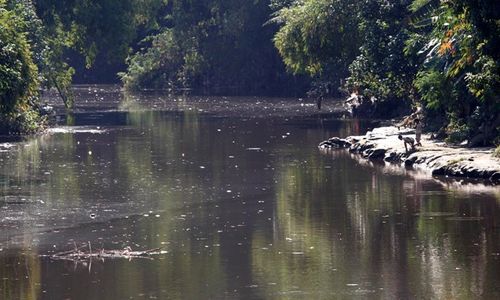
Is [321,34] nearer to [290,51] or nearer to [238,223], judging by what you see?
[290,51]

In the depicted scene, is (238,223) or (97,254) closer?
(97,254)

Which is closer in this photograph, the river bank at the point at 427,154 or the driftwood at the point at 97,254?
the driftwood at the point at 97,254

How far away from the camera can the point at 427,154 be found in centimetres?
3469

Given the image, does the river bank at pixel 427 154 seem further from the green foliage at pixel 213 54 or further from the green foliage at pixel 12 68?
the green foliage at pixel 213 54

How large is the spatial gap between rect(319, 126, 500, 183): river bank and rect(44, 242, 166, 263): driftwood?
37.8ft

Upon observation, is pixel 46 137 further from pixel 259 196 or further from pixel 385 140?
pixel 259 196

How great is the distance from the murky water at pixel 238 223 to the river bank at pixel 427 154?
2.20 feet

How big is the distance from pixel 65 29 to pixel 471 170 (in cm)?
3522

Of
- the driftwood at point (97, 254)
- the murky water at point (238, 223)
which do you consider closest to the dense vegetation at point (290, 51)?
the murky water at point (238, 223)

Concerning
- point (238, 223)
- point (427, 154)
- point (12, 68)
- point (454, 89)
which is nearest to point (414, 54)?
point (454, 89)

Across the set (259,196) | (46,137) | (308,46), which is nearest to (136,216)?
(259,196)

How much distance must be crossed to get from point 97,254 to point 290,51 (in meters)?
34.6

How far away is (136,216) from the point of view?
26109mm

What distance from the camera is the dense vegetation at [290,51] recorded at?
34156 millimetres
